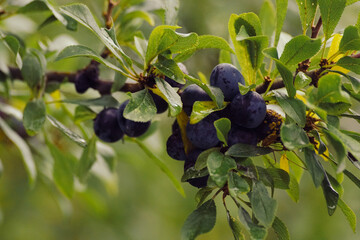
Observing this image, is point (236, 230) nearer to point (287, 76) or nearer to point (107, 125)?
point (287, 76)

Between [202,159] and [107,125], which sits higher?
[202,159]

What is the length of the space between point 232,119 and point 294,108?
4.8 inches

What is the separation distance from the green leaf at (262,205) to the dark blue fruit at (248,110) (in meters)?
0.11

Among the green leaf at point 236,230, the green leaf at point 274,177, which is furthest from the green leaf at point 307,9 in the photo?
the green leaf at point 236,230

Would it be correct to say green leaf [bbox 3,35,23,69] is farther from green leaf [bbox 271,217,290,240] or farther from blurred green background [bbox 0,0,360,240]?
blurred green background [bbox 0,0,360,240]

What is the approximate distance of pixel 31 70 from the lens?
0.99m

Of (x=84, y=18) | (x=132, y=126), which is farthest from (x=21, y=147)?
(x=84, y=18)

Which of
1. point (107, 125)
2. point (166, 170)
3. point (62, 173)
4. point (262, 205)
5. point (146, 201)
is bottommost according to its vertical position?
point (146, 201)

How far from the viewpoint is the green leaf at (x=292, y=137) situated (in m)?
0.62

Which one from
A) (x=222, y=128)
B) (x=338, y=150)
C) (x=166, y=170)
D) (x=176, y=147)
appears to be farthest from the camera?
(x=166, y=170)

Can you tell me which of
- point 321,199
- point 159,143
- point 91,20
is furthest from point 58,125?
point 321,199

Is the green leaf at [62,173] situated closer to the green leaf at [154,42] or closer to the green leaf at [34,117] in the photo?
the green leaf at [34,117]

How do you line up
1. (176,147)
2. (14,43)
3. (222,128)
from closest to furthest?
(222,128), (176,147), (14,43)

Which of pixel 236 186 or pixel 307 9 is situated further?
pixel 307 9
